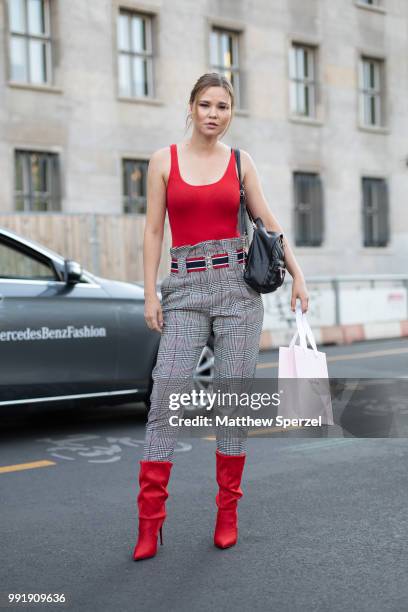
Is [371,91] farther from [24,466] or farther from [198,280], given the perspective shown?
[198,280]

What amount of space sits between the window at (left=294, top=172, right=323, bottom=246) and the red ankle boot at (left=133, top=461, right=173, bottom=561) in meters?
21.6

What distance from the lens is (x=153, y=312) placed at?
13.0 feet

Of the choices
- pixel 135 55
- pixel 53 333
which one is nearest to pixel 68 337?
pixel 53 333

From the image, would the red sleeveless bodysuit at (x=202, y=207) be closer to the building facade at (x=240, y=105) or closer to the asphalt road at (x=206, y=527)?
the asphalt road at (x=206, y=527)

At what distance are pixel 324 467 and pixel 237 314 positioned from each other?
2.04 meters

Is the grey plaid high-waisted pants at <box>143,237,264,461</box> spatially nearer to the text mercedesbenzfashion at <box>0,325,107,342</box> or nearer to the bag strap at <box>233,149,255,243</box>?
the bag strap at <box>233,149,255,243</box>

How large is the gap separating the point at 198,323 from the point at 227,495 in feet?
2.43

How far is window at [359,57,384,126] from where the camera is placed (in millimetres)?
27547

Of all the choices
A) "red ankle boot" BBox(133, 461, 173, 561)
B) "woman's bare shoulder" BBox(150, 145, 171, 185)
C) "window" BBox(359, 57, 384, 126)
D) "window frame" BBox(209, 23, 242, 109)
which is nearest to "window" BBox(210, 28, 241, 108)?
"window frame" BBox(209, 23, 242, 109)

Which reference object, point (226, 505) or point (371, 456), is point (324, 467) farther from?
point (226, 505)

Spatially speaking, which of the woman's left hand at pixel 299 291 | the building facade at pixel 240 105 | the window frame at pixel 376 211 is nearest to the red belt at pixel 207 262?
the woman's left hand at pixel 299 291

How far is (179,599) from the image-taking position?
3414 mm

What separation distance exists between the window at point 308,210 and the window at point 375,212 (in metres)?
2.13

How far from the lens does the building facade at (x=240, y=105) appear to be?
2027 cm
